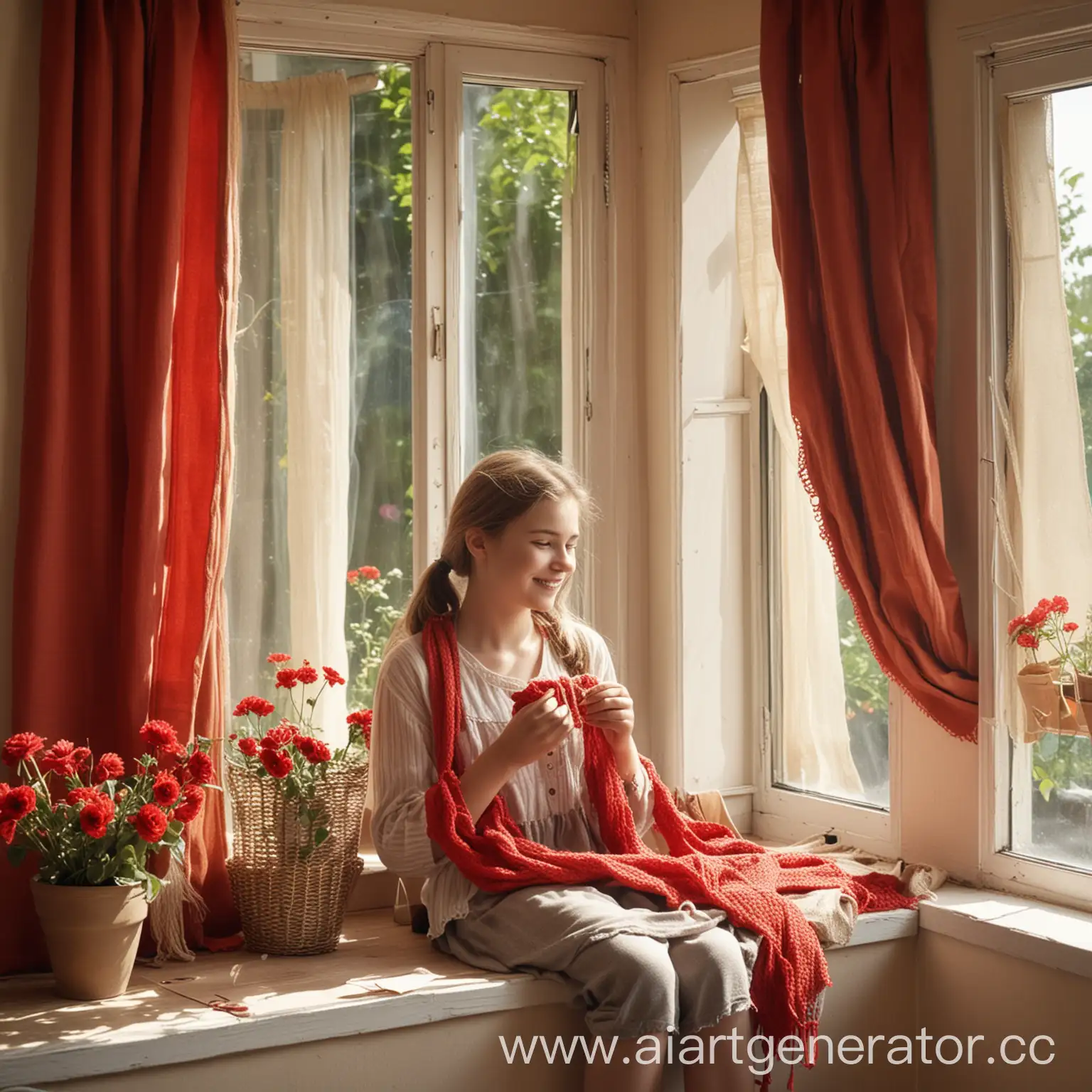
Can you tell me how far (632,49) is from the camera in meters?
3.21

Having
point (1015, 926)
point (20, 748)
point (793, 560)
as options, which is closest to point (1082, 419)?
point (793, 560)

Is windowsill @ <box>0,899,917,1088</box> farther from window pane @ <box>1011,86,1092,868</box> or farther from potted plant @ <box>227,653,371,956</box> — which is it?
window pane @ <box>1011,86,1092,868</box>

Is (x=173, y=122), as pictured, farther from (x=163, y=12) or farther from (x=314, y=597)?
(x=314, y=597)

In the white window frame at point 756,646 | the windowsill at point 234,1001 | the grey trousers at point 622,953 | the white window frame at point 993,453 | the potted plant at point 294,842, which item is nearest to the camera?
the windowsill at point 234,1001

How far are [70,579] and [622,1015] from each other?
1196 millimetres

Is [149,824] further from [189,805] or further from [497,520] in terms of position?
[497,520]

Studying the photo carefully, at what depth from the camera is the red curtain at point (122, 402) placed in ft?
8.07

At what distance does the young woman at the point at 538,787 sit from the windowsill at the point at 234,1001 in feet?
0.25

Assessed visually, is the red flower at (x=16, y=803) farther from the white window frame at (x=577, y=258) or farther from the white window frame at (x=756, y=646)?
the white window frame at (x=756, y=646)

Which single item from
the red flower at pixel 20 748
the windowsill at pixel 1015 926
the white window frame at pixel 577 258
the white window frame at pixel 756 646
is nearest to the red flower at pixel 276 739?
the red flower at pixel 20 748

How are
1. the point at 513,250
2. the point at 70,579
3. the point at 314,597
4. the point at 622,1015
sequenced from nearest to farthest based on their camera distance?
1. the point at 622,1015
2. the point at 70,579
3. the point at 314,597
4. the point at 513,250

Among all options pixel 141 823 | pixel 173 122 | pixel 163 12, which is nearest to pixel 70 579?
pixel 141 823

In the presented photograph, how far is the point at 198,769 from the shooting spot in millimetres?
2350

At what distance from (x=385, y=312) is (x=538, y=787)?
108cm
